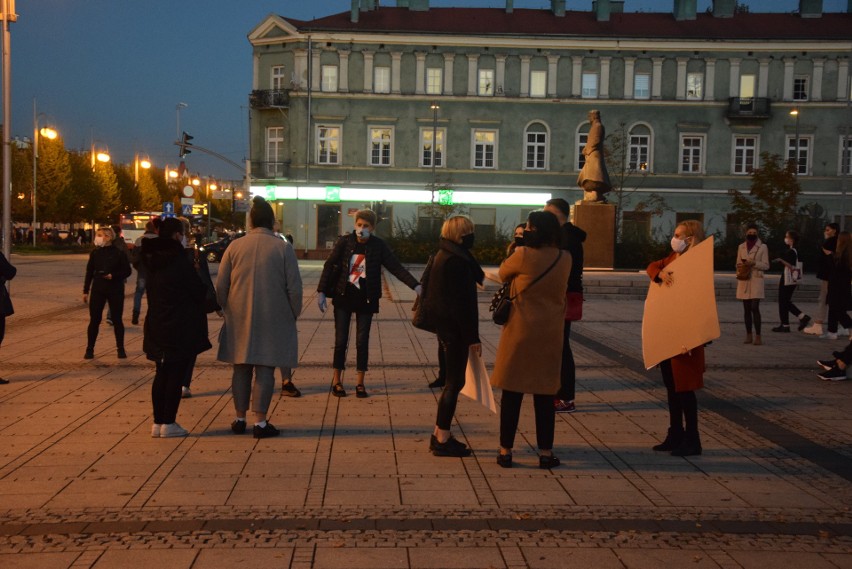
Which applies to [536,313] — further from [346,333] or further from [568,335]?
[346,333]

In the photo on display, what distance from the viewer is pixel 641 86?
57.5 meters

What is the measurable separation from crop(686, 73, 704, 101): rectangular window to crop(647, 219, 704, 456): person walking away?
52.3m

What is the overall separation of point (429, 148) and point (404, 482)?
52.8 metres

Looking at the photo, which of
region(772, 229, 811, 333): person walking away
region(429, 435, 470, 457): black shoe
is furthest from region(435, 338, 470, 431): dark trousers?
region(772, 229, 811, 333): person walking away

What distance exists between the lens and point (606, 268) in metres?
29.5

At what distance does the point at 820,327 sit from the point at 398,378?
9.75 metres

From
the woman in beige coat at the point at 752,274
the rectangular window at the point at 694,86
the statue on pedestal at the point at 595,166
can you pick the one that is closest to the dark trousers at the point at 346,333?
the woman in beige coat at the point at 752,274

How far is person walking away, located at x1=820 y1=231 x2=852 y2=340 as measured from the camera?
51.0ft

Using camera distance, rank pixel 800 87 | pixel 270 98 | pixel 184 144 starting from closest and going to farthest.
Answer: pixel 184 144 → pixel 800 87 → pixel 270 98

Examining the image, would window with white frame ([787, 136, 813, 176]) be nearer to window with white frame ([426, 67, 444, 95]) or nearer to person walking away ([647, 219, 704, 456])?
window with white frame ([426, 67, 444, 95])

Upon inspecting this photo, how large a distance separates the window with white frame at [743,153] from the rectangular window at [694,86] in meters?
3.41

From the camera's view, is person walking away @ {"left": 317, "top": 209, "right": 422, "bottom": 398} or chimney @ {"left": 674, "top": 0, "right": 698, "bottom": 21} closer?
person walking away @ {"left": 317, "top": 209, "right": 422, "bottom": 398}

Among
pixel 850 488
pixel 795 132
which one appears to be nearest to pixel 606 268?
pixel 850 488

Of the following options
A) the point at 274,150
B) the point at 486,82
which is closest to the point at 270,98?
the point at 274,150
